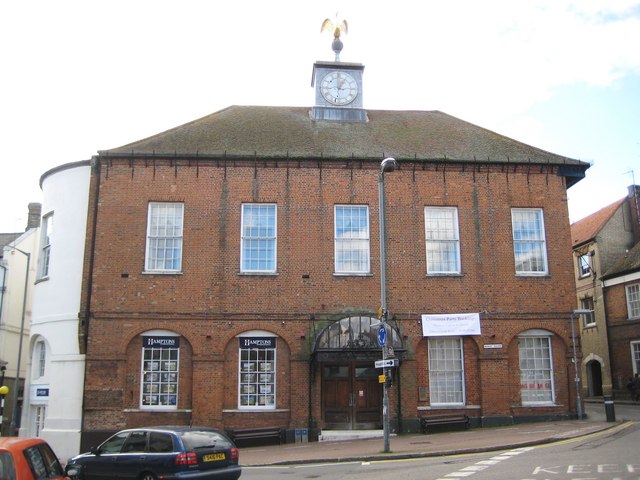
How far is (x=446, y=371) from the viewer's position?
23047mm

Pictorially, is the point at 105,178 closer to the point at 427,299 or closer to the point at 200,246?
the point at 200,246

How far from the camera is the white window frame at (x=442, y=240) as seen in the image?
936 inches

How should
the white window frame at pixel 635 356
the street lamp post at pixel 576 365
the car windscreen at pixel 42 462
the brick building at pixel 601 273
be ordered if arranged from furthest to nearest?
the brick building at pixel 601 273 → the white window frame at pixel 635 356 → the street lamp post at pixel 576 365 → the car windscreen at pixel 42 462

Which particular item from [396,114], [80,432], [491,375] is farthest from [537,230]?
[80,432]

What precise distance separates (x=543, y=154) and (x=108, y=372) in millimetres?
18045

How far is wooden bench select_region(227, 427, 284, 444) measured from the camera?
829 inches

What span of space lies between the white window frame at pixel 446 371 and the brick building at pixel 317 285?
0.05 meters

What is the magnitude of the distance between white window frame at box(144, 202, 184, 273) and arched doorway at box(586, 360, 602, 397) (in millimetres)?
27908

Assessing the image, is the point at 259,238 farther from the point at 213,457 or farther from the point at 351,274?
the point at 213,457

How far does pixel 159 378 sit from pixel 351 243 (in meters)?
8.18

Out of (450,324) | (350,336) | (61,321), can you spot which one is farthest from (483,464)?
(61,321)

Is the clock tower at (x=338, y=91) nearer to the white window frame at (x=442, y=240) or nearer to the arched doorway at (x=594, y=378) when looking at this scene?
the white window frame at (x=442, y=240)

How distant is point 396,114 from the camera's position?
28953mm

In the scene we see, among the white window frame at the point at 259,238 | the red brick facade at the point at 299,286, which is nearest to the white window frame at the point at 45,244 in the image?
the red brick facade at the point at 299,286
